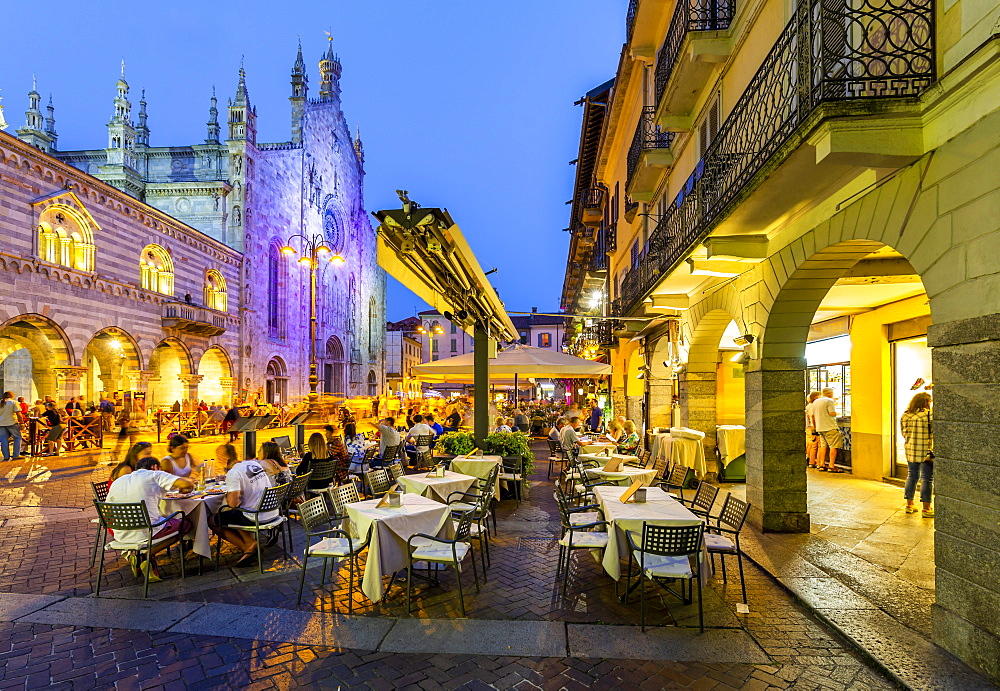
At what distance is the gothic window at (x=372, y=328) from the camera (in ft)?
188

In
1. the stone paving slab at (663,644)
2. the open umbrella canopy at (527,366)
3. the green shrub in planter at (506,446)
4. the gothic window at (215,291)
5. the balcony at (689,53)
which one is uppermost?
the balcony at (689,53)

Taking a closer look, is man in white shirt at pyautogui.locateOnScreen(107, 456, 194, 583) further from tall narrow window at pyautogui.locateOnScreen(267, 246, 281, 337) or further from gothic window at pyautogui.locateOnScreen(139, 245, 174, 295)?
tall narrow window at pyautogui.locateOnScreen(267, 246, 281, 337)

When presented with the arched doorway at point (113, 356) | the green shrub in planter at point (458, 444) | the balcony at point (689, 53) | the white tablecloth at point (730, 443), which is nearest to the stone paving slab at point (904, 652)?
the green shrub in planter at point (458, 444)

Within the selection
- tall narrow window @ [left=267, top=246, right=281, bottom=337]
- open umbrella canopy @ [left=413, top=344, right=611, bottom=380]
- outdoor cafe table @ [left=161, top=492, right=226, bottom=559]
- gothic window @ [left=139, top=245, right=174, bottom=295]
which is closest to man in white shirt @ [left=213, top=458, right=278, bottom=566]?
outdoor cafe table @ [left=161, top=492, right=226, bottom=559]

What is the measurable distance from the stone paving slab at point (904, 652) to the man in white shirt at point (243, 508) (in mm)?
5906

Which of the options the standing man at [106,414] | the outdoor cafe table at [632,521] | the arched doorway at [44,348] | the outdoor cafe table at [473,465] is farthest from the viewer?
the arched doorway at [44,348]

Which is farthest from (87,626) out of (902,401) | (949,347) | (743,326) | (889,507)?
(902,401)

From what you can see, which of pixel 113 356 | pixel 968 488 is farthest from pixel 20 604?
pixel 113 356

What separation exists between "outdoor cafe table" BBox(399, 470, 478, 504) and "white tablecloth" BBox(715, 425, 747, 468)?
672 cm

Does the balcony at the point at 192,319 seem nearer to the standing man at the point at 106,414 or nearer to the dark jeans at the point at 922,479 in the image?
the standing man at the point at 106,414

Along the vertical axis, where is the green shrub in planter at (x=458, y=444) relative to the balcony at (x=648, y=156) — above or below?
below

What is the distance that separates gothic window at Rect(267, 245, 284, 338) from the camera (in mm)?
37519

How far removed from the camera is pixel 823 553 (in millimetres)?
6957

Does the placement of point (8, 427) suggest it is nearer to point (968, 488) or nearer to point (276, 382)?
point (968, 488)
